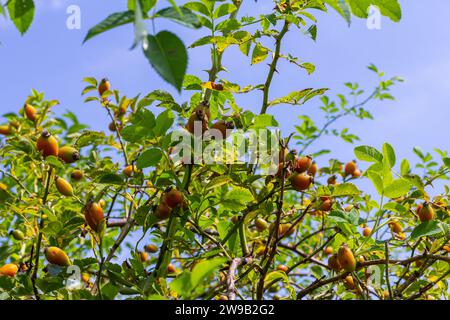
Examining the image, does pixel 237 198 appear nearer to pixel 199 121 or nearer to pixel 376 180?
pixel 199 121

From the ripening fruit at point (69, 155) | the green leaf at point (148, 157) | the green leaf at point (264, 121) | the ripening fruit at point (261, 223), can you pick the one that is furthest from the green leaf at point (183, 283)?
the ripening fruit at point (261, 223)

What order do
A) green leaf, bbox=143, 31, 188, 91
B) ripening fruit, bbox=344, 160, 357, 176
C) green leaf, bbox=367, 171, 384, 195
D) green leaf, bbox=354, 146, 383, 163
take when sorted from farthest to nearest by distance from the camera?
ripening fruit, bbox=344, 160, 357, 176, green leaf, bbox=354, 146, 383, 163, green leaf, bbox=367, 171, 384, 195, green leaf, bbox=143, 31, 188, 91

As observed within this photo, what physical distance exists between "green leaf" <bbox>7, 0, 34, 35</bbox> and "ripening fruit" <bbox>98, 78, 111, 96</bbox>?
5.22ft

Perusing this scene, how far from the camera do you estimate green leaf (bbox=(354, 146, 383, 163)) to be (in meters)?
1.63

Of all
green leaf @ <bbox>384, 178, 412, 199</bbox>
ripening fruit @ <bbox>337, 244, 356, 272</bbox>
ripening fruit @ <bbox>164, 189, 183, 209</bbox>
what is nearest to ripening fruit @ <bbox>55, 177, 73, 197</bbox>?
ripening fruit @ <bbox>164, 189, 183, 209</bbox>

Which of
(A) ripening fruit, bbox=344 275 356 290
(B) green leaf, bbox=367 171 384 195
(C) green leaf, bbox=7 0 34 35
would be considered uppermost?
(C) green leaf, bbox=7 0 34 35

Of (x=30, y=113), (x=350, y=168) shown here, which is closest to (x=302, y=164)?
(x=350, y=168)

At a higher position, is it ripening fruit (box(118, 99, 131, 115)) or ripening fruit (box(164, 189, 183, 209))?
ripening fruit (box(118, 99, 131, 115))

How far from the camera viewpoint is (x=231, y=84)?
1683 mm

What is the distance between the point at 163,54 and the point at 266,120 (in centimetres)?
80

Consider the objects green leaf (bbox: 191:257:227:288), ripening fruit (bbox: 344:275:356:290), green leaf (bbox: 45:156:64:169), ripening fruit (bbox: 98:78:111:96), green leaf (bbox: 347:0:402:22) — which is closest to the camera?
green leaf (bbox: 191:257:227:288)

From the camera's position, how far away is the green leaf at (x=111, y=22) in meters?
0.80

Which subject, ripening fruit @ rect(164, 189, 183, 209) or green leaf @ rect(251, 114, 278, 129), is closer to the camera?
ripening fruit @ rect(164, 189, 183, 209)

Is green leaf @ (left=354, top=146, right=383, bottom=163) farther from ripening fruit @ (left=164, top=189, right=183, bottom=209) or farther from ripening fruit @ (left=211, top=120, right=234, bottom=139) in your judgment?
ripening fruit @ (left=164, top=189, right=183, bottom=209)
